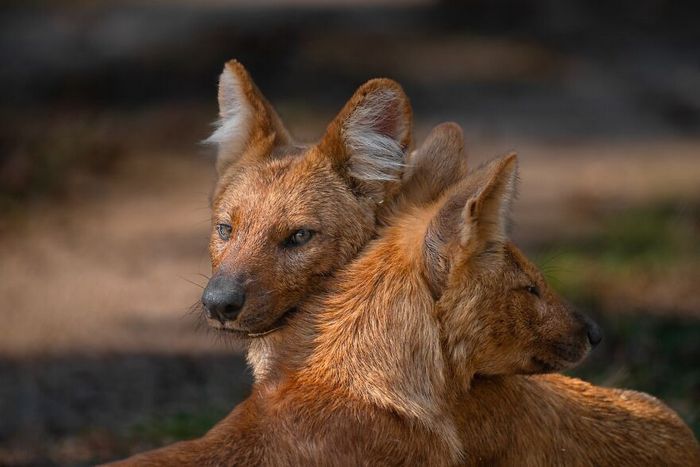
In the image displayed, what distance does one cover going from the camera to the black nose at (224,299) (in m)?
4.96

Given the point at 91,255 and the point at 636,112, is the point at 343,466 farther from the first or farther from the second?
the point at 636,112

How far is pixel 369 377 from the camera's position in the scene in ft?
14.9

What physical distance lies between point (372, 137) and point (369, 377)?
138cm

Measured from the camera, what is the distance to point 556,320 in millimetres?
4922

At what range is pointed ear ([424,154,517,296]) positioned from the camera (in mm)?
4523

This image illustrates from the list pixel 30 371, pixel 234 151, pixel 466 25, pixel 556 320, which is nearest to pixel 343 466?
pixel 556 320

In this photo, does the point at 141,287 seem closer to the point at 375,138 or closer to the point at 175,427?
the point at 175,427

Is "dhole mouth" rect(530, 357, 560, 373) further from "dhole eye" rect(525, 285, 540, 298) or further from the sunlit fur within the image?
the sunlit fur

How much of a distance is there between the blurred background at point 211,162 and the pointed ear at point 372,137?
1614mm

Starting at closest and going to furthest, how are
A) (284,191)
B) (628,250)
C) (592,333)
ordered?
(592,333)
(284,191)
(628,250)

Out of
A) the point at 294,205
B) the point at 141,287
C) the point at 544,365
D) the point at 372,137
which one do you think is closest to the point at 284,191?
the point at 294,205

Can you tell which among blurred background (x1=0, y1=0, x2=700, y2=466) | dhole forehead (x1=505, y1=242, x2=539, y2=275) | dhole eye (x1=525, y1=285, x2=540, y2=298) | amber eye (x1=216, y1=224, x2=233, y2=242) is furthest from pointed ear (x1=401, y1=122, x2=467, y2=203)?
blurred background (x1=0, y1=0, x2=700, y2=466)

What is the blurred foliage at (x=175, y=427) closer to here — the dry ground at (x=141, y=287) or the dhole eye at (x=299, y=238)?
the dry ground at (x=141, y=287)

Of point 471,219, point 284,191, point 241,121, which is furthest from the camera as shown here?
point 241,121
